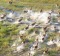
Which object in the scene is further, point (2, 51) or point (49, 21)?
point (49, 21)

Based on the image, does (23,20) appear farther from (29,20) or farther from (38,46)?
(38,46)

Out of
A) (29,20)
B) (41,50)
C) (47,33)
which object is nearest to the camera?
(41,50)

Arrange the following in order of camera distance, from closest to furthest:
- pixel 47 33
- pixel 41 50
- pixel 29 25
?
pixel 41 50 < pixel 47 33 < pixel 29 25

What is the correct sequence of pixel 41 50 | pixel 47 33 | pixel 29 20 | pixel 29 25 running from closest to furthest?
pixel 41 50 < pixel 47 33 < pixel 29 25 < pixel 29 20

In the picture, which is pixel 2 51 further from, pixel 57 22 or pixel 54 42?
pixel 57 22

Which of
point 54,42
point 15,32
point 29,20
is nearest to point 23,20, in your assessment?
point 29,20

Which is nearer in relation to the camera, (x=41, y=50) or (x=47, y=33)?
(x=41, y=50)

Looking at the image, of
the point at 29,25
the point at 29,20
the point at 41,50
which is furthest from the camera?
the point at 29,20

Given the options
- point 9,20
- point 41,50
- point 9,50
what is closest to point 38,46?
point 41,50

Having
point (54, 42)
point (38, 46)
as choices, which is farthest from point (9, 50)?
point (54, 42)
